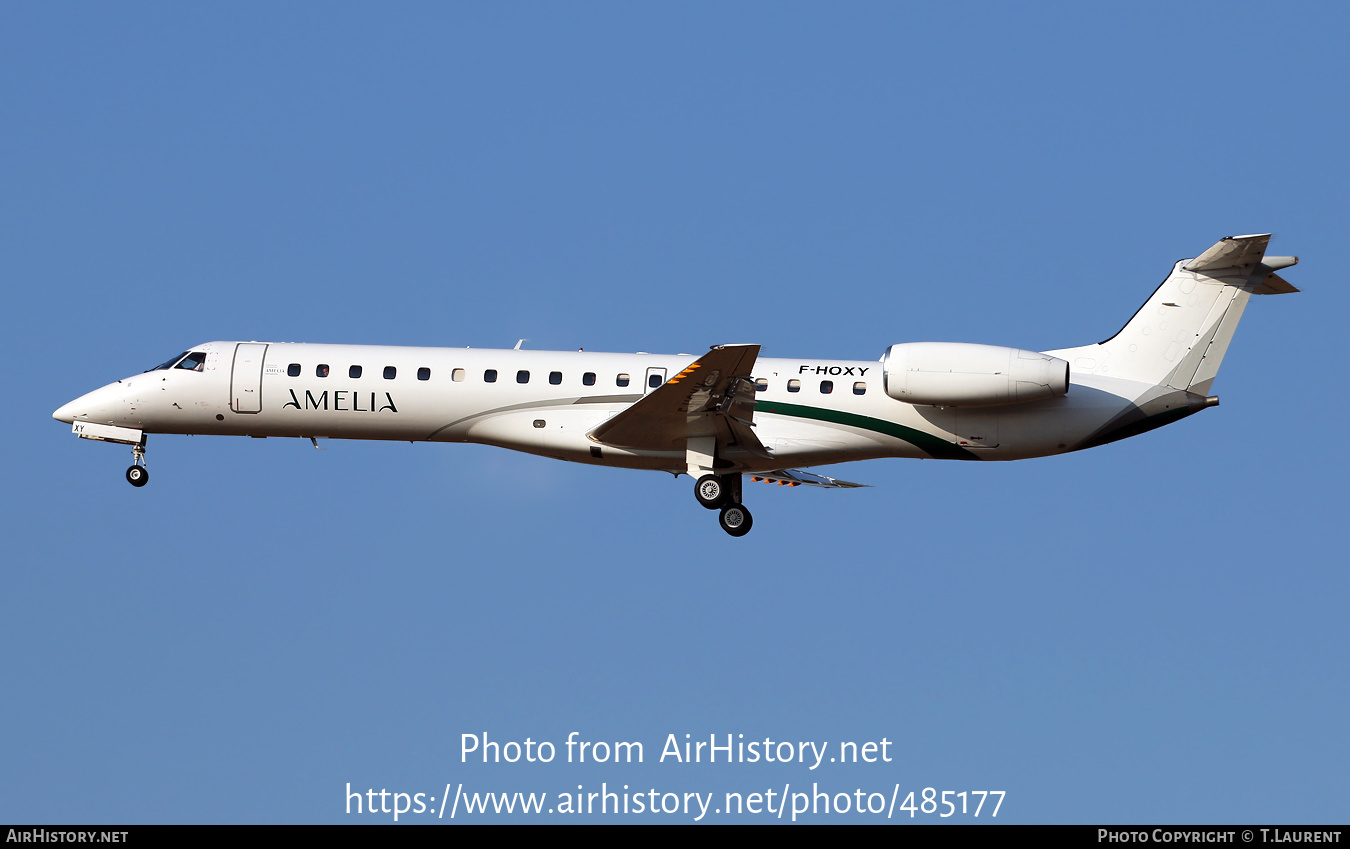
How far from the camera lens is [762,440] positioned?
2527 centimetres

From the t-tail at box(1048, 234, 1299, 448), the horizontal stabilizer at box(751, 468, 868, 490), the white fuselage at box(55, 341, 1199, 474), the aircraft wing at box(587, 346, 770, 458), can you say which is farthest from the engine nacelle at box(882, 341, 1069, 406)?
the horizontal stabilizer at box(751, 468, 868, 490)

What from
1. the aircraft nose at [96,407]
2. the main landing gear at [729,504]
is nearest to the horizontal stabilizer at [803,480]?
the main landing gear at [729,504]

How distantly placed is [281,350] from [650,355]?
21.4ft

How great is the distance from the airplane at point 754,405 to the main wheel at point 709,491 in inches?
1.1

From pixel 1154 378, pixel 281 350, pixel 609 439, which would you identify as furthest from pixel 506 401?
pixel 1154 378

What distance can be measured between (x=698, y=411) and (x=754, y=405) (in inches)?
36.5

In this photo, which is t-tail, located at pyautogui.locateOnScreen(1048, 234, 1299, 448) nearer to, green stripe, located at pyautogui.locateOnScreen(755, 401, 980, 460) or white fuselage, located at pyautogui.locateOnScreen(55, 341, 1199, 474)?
white fuselage, located at pyautogui.locateOnScreen(55, 341, 1199, 474)

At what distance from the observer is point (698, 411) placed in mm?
24094

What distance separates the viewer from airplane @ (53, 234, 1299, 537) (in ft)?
82.1

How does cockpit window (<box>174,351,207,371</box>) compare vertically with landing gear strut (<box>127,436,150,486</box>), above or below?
above

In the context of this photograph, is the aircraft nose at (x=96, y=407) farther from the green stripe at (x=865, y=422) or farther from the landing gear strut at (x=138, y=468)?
the green stripe at (x=865, y=422)

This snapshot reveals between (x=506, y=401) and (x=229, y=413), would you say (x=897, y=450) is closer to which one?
(x=506, y=401)

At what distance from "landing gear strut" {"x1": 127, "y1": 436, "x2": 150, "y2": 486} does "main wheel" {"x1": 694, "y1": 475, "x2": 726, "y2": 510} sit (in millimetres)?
10036

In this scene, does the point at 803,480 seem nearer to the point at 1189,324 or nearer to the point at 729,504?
the point at 729,504
